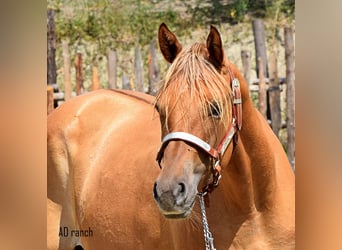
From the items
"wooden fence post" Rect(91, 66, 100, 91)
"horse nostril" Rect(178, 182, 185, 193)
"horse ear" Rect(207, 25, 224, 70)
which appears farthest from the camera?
"wooden fence post" Rect(91, 66, 100, 91)

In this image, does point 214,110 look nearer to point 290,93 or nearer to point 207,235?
point 207,235

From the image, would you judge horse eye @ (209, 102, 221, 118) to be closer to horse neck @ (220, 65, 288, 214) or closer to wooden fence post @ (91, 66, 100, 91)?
horse neck @ (220, 65, 288, 214)

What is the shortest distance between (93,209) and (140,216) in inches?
11.2

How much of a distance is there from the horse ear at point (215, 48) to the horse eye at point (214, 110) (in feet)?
0.43

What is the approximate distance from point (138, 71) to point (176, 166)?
829 mm

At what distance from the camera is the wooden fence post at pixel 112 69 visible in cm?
254

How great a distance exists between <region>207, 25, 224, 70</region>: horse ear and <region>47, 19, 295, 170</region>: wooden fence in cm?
49

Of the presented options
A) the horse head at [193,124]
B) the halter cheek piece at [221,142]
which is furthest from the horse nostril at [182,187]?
the halter cheek piece at [221,142]

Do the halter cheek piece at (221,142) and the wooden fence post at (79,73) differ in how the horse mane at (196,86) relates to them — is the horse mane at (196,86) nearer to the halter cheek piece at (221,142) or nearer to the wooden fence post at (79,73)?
the halter cheek piece at (221,142)

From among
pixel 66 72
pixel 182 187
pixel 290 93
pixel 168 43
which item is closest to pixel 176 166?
pixel 182 187

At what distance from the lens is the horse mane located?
1.95 meters

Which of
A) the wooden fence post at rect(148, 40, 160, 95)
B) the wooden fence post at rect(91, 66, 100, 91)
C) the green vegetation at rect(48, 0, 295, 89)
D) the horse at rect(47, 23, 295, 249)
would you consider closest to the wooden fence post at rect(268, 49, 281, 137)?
the green vegetation at rect(48, 0, 295, 89)

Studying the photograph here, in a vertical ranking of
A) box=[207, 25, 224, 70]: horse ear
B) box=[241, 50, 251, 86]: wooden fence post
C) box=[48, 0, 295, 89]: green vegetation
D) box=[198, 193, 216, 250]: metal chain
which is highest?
box=[48, 0, 295, 89]: green vegetation

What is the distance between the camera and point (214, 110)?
196cm
